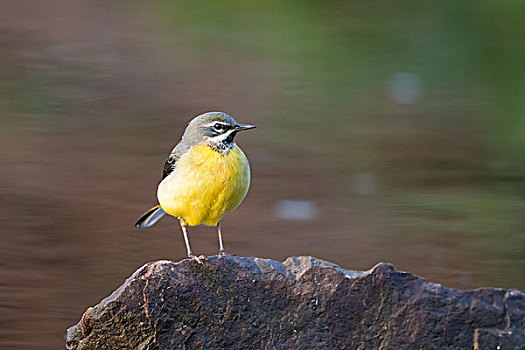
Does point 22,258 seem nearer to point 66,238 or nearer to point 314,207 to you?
point 66,238

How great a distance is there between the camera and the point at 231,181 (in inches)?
203

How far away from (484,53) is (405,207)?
425 centimetres

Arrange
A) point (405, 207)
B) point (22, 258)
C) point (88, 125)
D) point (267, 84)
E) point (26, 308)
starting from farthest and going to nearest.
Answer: point (267, 84) < point (88, 125) < point (405, 207) < point (22, 258) < point (26, 308)

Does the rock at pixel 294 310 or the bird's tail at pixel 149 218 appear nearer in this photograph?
the rock at pixel 294 310

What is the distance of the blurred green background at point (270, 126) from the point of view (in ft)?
27.0

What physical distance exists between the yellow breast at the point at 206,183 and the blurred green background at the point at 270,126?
222cm

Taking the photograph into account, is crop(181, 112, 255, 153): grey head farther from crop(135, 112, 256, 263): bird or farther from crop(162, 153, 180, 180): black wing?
crop(162, 153, 180, 180): black wing

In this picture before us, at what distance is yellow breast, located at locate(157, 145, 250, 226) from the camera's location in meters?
5.16

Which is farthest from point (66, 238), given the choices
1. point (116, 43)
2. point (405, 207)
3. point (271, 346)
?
point (116, 43)

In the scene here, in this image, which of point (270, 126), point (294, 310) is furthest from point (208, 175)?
point (270, 126)

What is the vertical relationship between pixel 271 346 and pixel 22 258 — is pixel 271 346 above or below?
above

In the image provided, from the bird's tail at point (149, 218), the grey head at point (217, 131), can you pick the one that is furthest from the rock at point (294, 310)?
the bird's tail at point (149, 218)

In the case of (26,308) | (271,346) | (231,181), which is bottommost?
(26,308)

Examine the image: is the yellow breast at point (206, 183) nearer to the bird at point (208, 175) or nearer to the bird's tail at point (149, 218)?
the bird at point (208, 175)
